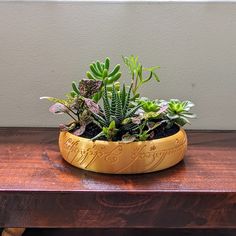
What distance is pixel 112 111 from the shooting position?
0.66 meters

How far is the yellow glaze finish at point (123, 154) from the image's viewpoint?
2.03 feet

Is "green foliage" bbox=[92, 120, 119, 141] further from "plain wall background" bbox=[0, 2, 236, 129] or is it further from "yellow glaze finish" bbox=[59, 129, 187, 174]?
"plain wall background" bbox=[0, 2, 236, 129]

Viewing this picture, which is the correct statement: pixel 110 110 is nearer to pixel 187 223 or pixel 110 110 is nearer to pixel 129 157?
pixel 129 157

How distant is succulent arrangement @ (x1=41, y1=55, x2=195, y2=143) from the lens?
25.4 inches

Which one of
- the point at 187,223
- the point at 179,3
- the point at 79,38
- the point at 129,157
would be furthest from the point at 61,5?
the point at 187,223

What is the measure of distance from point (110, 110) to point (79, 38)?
27 cm

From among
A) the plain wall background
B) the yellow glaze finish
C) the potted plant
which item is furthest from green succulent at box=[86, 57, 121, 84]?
the plain wall background

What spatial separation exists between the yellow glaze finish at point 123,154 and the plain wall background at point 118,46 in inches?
10.5

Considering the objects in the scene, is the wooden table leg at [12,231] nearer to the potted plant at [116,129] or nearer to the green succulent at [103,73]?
the potted plant at [116,129]

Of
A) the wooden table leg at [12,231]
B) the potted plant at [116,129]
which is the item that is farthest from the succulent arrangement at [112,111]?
the wooden table leg at [12,231]

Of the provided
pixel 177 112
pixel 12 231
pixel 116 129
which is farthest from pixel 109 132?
pixel 12 231

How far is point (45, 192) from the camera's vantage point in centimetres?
58

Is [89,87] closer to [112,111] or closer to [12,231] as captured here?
[112,111]

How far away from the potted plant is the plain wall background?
20 centimetres
